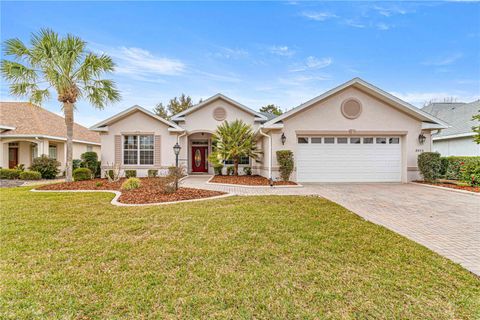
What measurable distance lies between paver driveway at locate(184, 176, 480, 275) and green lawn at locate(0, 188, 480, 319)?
51 centimetres

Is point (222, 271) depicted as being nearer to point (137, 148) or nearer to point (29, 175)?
point (137, 148)

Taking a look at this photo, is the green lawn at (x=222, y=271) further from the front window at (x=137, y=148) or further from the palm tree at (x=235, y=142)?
the front window at (x=137, y=148)

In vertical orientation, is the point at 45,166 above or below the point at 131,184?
above

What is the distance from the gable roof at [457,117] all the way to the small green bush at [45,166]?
28.6 metres

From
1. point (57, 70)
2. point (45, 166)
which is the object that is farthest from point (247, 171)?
point (45, 166)

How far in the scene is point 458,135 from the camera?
17.2 m

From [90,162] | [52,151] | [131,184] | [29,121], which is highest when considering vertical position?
[29,121]

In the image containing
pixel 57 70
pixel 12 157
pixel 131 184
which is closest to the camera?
pixel 131 184

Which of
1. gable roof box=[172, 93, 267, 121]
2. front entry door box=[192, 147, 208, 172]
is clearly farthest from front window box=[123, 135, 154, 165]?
front entry door box=[192, 147, 208, 172]

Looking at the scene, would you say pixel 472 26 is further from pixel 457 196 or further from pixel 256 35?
pixel 256 35

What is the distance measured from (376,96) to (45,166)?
21.6 m

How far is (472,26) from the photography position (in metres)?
12.1

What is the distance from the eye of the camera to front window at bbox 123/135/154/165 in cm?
1611

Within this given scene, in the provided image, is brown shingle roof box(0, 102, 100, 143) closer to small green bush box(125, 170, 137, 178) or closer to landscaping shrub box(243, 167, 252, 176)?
small green bush box(125, 170, 137, 178)
